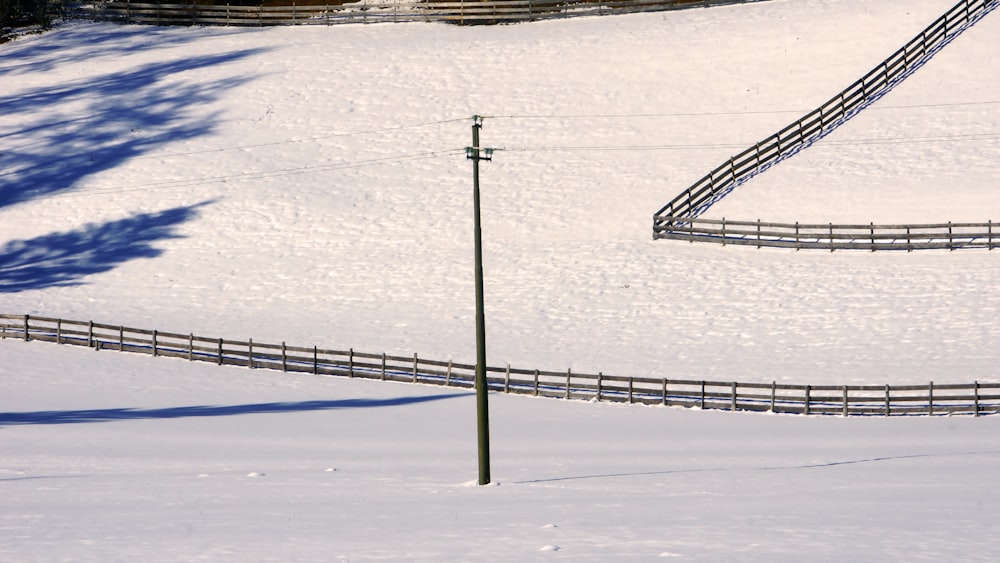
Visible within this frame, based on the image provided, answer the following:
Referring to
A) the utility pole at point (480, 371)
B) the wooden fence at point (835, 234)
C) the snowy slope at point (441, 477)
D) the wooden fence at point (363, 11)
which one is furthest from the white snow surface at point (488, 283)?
the wooden fence at point (363, 11)

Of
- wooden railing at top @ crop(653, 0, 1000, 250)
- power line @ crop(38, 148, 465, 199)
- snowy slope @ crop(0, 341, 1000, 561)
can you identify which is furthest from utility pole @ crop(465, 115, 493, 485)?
power line @ crop(38, 148, 465, 199)

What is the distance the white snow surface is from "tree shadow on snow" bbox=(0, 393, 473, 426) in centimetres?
16

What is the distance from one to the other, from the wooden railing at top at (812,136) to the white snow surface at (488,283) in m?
0.73

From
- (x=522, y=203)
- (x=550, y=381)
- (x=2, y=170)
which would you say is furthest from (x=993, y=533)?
(x=2, y=170)

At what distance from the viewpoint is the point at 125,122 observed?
59.8 metres

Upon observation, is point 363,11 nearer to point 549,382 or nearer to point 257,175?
point 257,175

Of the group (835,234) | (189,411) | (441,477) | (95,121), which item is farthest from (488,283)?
(95,121)

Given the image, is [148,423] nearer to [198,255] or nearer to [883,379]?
[883,379]

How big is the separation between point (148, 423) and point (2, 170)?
30811 millimetres

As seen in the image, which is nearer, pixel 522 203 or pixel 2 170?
pixel 522 203

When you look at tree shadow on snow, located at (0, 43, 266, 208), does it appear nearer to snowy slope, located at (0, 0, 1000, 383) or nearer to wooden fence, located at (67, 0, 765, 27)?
snowy slope, located at (0, 0, 1000, 383)

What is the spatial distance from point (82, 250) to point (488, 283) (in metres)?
16.2

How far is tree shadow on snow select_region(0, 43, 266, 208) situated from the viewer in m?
55.5

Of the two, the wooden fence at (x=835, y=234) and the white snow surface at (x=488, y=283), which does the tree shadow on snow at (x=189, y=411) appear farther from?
the wooden fence at (x=835, y=234)
